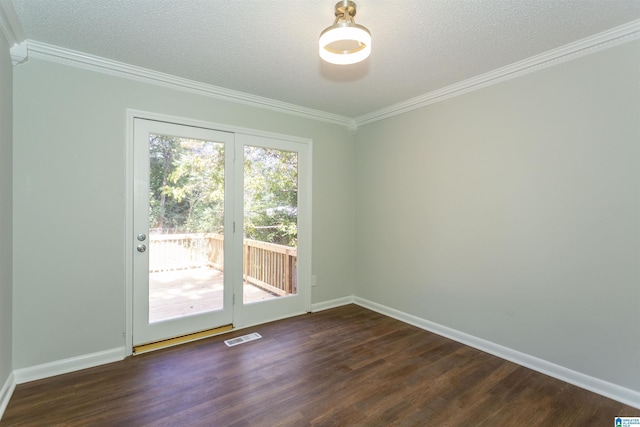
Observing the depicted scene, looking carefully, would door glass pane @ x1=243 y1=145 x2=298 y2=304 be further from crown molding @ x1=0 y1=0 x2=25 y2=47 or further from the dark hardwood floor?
crown molding @ x1=0 y1=0 x2=25 y2=47

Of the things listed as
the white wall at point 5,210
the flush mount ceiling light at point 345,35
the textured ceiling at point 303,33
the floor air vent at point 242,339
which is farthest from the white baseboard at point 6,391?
the flush mount ceiling light at point 345,35

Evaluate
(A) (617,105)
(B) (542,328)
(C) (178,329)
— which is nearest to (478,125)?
(A) (617,105)

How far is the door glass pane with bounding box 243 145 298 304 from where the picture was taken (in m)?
3.40

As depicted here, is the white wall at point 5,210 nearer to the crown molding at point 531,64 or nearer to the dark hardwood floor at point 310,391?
the dark hardwood floor at point 310,391

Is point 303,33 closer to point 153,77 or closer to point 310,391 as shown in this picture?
point 153,77

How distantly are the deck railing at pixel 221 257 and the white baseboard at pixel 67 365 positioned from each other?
751 millimetres

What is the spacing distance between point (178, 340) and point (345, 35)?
9.68 feet

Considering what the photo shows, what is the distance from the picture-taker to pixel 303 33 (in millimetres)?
2135

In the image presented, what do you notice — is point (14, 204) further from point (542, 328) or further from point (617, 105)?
point (617, 105)

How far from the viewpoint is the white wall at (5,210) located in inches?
79.0

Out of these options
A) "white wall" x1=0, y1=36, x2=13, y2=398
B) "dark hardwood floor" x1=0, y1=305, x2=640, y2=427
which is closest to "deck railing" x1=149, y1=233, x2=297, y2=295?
"dark hardwood floor" x1=0, y1=305, x2=640, y2=427

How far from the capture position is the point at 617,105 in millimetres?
2133

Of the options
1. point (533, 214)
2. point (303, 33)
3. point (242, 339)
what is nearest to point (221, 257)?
point (242, 339)

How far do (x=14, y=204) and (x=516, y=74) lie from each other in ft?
13.5
